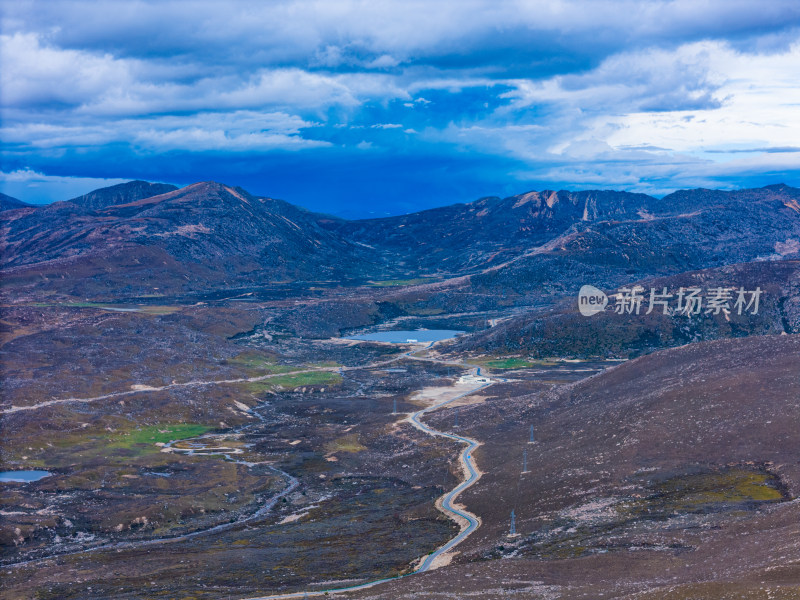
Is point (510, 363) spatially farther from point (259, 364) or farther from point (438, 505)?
point (438, 505)

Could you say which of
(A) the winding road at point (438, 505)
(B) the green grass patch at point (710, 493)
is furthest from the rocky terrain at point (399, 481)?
(A) the winding road at point (438, 505)

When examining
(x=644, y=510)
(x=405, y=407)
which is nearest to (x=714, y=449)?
(x=644, y=510)

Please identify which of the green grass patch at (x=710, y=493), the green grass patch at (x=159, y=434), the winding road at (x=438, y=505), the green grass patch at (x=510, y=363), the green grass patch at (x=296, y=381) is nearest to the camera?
the winding road at (x=438, y=505)

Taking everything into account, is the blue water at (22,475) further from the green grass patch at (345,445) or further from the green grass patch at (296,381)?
the green grass patch at (296,381)

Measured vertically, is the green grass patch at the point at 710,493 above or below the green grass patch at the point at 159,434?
above

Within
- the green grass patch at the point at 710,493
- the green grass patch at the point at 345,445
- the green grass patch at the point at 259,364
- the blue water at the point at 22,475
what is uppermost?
the green grass patch at the point at 259,364

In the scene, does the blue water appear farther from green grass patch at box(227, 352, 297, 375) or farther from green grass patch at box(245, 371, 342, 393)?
green grass patch at box(227, 352, 297, 375)

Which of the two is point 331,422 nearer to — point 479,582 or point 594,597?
point 479,582

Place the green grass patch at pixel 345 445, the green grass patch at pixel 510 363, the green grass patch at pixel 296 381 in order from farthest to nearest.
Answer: the green grass patch at pixel 510 363
the green grass patch at pixel 296 381
the green grass patch at pixel 345 445

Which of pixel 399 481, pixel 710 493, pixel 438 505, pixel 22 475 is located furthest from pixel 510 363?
pixel 710 493
